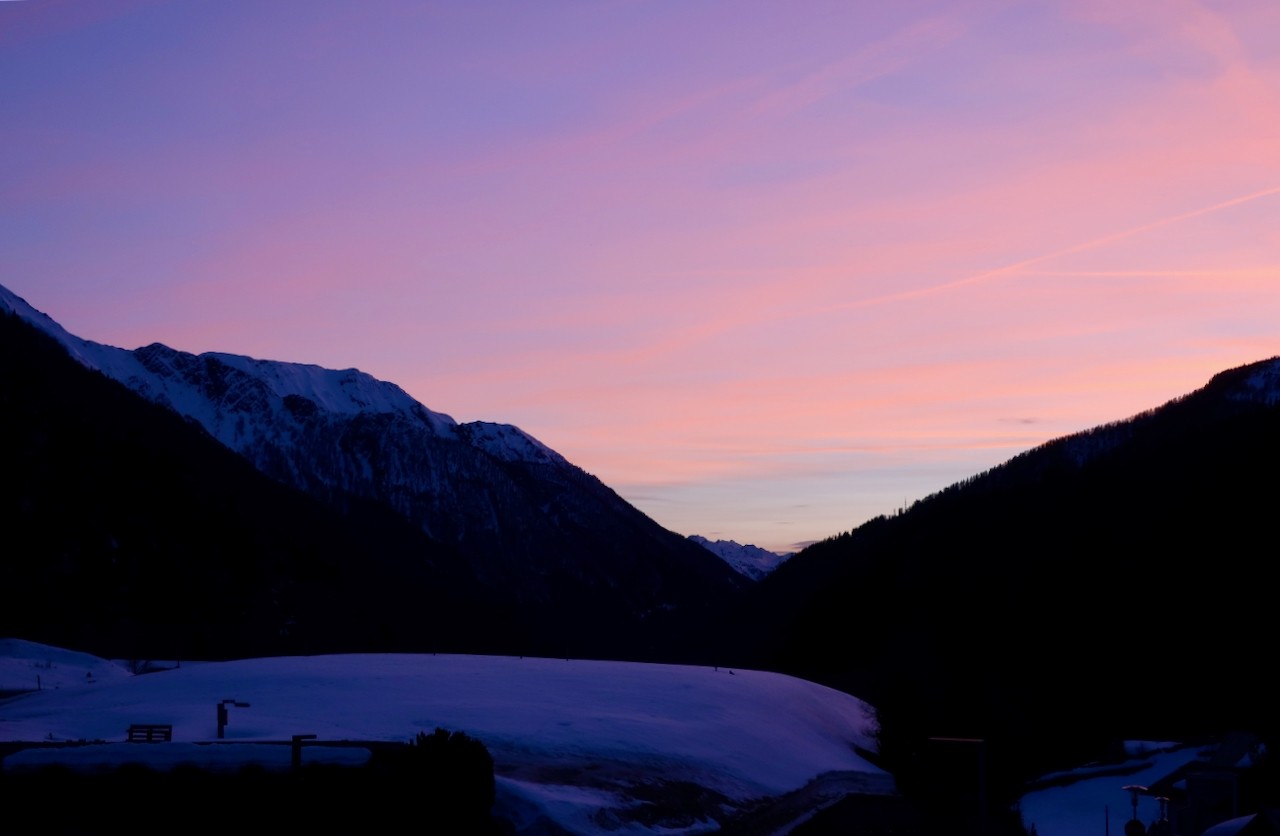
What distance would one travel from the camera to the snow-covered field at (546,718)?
49.1 metres

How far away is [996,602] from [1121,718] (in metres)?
34.4

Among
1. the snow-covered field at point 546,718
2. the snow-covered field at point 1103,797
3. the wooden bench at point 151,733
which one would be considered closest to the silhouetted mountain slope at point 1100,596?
the snow-covered field at point 1103,797

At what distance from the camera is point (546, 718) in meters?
60.2

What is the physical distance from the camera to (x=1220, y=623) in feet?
480

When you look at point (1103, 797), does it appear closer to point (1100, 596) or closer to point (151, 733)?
point (151, 733)

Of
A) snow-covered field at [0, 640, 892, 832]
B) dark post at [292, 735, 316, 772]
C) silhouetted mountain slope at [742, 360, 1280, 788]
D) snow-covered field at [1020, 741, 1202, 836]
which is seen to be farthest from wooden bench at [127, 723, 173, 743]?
silhouetted mountain slope at [742, 360, 1280, 788]

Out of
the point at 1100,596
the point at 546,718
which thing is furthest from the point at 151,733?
the point at 1100,596

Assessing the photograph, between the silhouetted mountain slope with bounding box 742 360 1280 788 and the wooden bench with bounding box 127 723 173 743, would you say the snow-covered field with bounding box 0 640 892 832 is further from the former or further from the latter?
the silhouetted mountain slope with bounding box 742 360 1280 788

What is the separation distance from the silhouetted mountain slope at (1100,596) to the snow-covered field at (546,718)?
1277 inches

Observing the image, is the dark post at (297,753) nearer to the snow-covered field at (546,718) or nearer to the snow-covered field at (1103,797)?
the snow-covered field at (546,718)

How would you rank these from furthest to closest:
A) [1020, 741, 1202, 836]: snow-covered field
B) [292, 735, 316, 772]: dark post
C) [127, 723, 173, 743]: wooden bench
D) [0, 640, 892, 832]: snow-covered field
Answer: [1020, 741, 1202, 836]: snow-covered field, [0, 640, 892, 832]: snow-covered field, [127, 723, 173, 743]: wooden bench, [292, 735, 316, 772]: dark post

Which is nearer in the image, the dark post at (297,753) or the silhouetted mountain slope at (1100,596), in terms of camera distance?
the dark post at (297,753)

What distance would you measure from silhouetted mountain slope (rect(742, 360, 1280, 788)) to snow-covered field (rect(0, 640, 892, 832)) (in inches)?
1277

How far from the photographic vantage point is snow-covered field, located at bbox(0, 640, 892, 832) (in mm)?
49125
